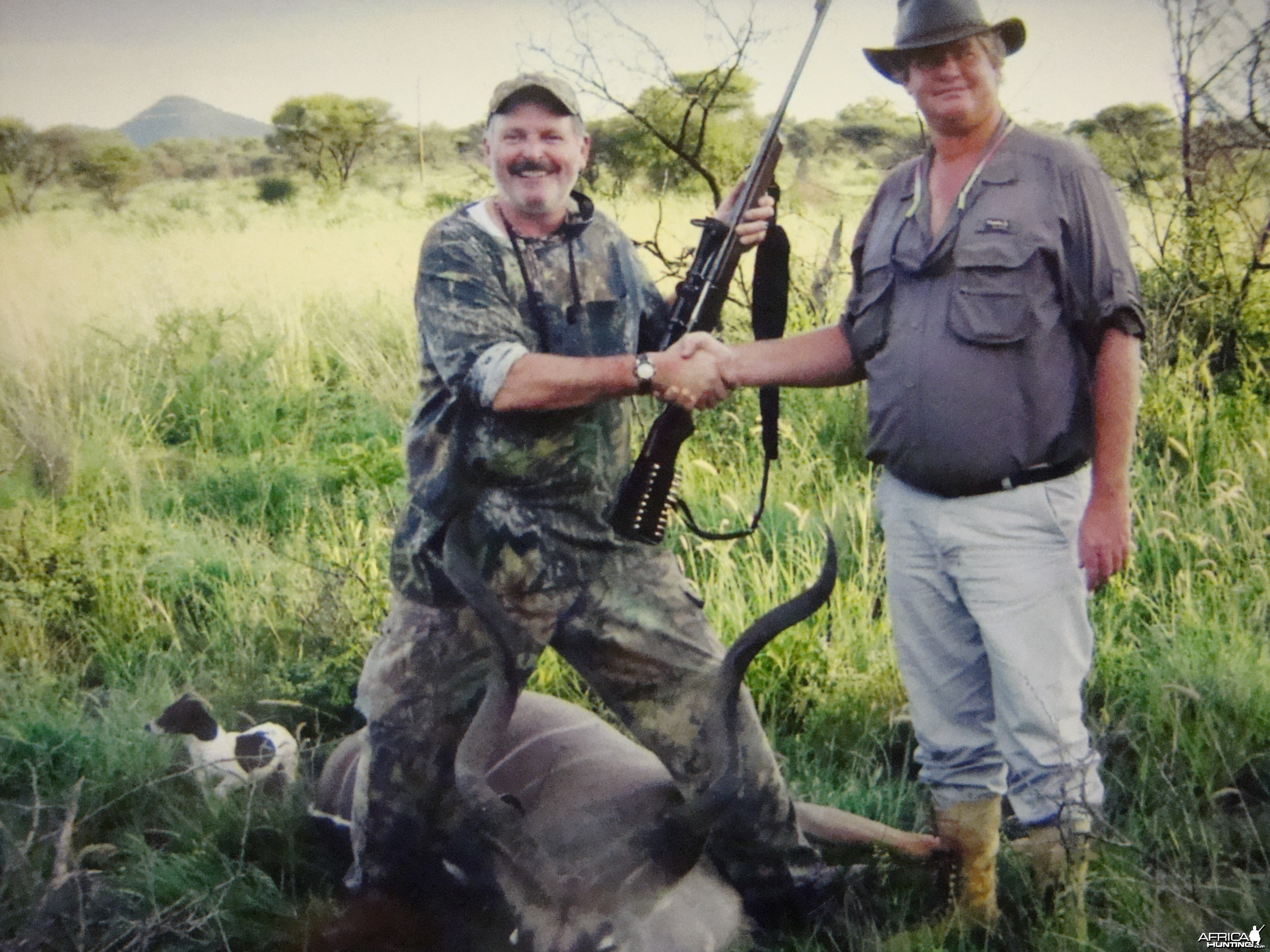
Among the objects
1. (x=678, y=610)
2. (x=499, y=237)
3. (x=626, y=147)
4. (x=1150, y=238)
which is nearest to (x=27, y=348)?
(x=626, y=147)

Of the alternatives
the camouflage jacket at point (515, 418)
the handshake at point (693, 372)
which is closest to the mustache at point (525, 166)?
the camouflage jacket at point (515, 418)

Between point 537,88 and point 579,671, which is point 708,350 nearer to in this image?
point 537,88

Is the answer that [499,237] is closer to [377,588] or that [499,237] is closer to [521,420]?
[521,420]

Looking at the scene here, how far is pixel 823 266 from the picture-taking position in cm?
565

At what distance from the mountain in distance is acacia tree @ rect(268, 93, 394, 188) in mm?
423

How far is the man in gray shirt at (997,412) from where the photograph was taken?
99.5 inches

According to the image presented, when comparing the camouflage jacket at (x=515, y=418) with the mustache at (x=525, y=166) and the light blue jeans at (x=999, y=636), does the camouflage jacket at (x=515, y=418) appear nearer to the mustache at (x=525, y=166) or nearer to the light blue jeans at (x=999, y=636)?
the mustache at (x=525, y=166)

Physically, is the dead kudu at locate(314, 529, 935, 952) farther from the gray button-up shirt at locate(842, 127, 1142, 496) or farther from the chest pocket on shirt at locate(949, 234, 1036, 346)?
the chest pocket on shirt at locate(949, 234, 1036, 346)

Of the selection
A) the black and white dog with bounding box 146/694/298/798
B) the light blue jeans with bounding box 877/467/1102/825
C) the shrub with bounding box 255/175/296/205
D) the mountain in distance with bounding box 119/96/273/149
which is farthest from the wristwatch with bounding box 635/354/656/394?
the shrub with bounding box 255/175/296/205

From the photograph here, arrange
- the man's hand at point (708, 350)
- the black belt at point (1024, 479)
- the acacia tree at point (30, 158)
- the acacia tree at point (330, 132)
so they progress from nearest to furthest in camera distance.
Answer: the black belt at point (1024, 479), the man's hand at point (708, 350), the acacia tree at point (30, 158), the acacia tree at point (330, 132)

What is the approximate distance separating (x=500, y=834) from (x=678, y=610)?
830 mm

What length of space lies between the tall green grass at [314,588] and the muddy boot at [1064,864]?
52mm

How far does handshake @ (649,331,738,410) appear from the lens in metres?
2.64

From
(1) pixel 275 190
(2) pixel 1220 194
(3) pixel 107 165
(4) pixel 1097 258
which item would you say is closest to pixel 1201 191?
(2) pixel 1220 194
